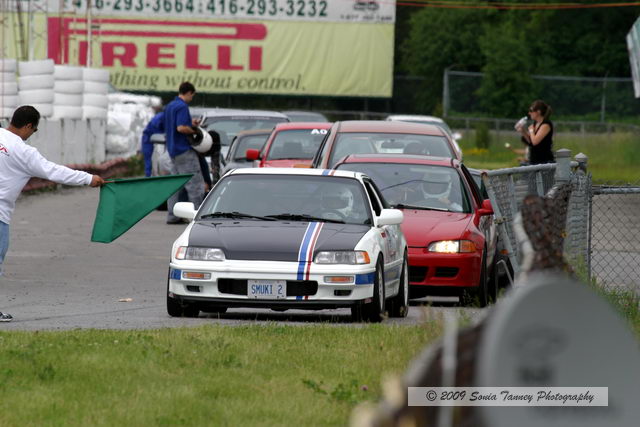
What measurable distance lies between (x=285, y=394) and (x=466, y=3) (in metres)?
74.1

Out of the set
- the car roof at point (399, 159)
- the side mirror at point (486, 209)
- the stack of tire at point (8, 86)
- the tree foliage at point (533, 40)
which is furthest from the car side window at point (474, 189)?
the tree foliage at point (533, 40)

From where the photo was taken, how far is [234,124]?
28.8 metres

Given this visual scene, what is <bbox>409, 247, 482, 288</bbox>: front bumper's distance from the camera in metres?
14.4

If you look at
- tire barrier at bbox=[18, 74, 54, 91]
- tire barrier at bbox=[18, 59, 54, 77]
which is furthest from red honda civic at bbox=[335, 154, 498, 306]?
tire barrier at bbox=[18, 59, 54, 77]

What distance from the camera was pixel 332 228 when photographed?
12.5 m

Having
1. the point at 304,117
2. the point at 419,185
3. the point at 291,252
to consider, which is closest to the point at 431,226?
the point at 419,185

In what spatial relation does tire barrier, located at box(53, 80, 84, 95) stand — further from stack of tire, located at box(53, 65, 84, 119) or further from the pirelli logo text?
the pirelli logo text

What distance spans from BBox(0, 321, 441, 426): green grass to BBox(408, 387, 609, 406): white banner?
3.76m

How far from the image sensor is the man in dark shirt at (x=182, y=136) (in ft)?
70.4

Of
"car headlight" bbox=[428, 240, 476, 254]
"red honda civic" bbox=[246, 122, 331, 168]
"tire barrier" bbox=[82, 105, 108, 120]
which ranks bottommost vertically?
"tire barrier" bbox=[82, 105, 108, 120]

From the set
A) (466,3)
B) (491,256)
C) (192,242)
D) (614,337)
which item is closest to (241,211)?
(192,242)

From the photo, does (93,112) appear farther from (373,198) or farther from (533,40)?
(533,40)

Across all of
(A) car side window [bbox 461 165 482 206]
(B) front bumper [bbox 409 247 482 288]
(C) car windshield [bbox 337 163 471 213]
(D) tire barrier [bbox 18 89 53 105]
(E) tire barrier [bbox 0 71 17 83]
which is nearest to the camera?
(B) front bumper [bbox 409 247 482 288]

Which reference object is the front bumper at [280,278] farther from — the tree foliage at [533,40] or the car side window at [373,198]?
the tree foliage at [533,40]
